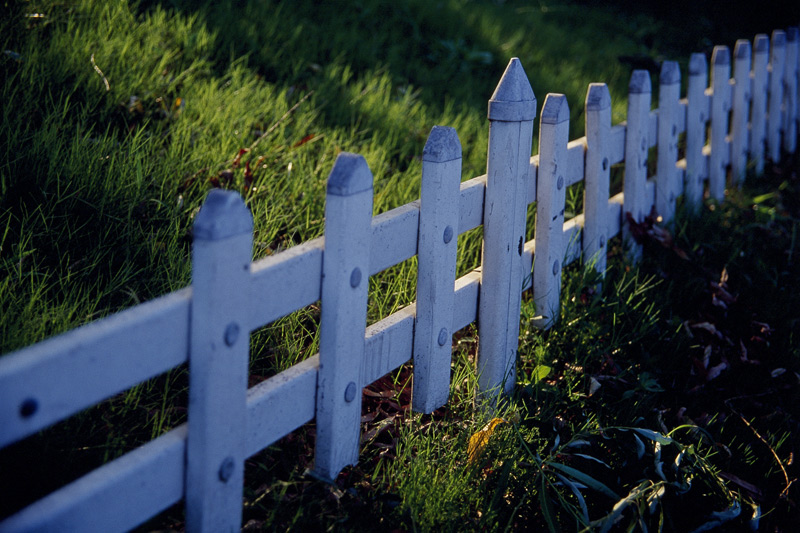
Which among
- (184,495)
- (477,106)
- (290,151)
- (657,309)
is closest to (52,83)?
(290,151)

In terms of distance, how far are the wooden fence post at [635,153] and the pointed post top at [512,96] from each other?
124cm

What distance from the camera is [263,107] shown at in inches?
124

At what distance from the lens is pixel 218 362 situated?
1.30 m

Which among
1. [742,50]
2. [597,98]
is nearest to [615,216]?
[597,98]

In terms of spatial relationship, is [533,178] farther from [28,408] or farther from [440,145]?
[28,408]

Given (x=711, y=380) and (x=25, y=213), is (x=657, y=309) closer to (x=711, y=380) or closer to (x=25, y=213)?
(x=711, y=380)

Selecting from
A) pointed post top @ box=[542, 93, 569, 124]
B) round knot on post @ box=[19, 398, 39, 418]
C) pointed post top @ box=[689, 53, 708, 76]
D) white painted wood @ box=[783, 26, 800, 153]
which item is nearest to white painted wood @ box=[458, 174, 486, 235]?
pointed post top @ box=[542, 93, 569, 124]

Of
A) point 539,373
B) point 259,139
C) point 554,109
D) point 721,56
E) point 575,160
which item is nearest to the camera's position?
point 539,373

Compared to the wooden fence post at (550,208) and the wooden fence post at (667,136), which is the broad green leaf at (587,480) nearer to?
the wooden fence post at (550,208)

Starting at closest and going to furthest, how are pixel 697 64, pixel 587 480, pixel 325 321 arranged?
pixel 325 321 < pixel 587 480 < pixel 697 64

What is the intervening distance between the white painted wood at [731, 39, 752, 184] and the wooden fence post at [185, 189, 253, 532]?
4225mm

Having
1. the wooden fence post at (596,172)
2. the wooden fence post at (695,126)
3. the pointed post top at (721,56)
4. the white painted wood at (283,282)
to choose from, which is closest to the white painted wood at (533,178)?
the wooden fence post at (596,172)

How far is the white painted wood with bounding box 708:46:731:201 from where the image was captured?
414 centimetres

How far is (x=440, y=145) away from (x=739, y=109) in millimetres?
3660
